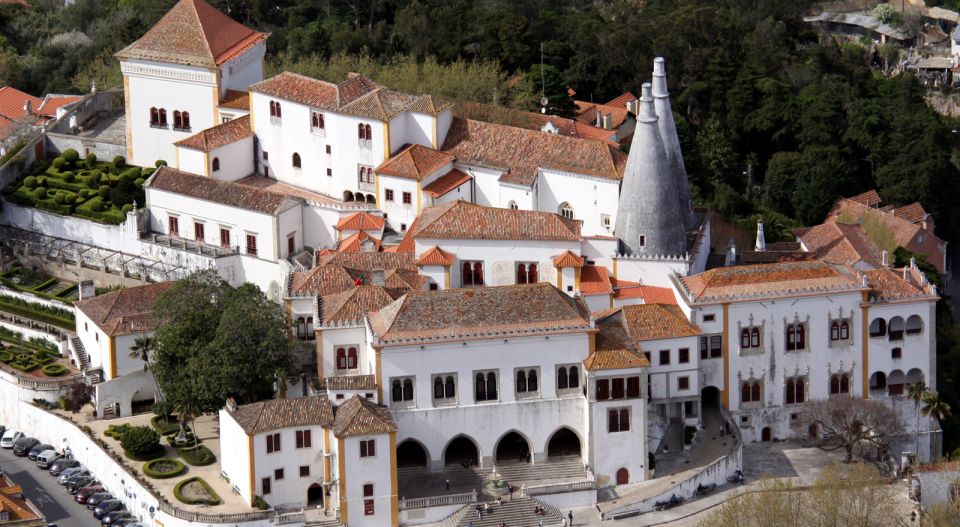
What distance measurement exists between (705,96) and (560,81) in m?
11.0

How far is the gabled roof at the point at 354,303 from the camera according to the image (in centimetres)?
8481

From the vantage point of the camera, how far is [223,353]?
8344 centimetres

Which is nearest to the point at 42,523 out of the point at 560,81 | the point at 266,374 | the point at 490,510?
the point at 266,374

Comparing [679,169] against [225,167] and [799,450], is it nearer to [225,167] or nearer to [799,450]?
[799,450]

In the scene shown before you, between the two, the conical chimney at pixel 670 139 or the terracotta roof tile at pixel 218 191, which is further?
the terracotta roof tile at pixel 218 191

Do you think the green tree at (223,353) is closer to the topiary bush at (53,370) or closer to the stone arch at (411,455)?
the stone arch at (411,455)

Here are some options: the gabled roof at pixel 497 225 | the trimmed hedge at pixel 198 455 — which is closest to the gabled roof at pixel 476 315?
the gabled roof at pixel 497 225

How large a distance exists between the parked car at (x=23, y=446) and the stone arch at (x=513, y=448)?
1956 centimetres

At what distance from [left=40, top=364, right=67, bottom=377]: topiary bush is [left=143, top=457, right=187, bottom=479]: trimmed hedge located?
28.6 ft

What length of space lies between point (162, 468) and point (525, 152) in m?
22.3

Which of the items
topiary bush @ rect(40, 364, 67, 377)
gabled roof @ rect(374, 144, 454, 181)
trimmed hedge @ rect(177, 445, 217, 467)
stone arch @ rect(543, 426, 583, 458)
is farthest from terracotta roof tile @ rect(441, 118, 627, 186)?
topiary bush @ rect(40, 364, 67, 377)

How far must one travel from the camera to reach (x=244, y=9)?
12675 centimetres

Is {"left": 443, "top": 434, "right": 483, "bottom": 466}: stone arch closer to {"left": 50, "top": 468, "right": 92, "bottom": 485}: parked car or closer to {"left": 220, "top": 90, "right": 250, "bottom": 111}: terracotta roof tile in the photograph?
{"left": 50, "top": 468, "right": 92, "bottom": 485}: parked car

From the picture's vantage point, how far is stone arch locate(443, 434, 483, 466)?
8381 cm
